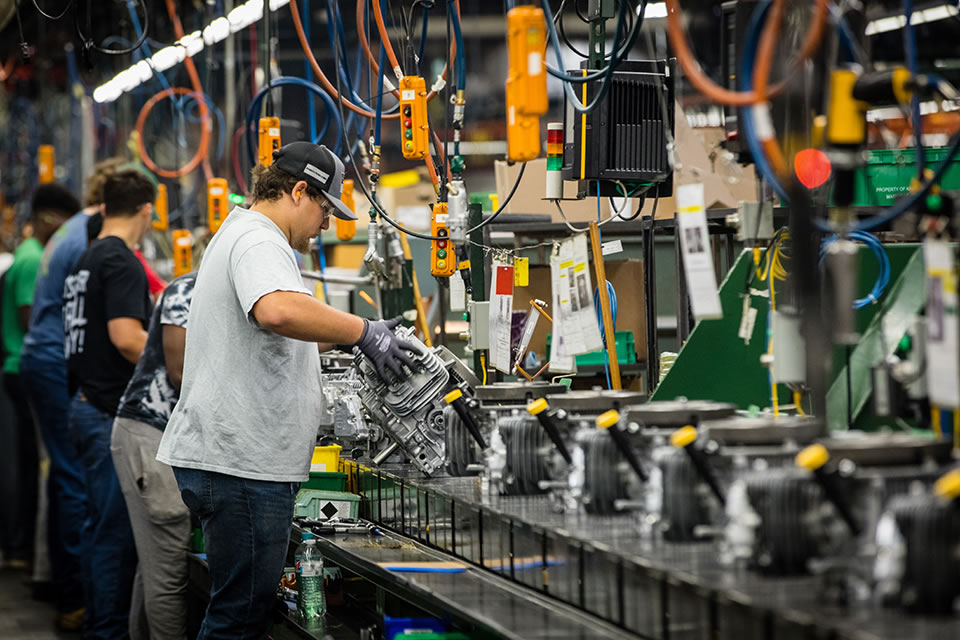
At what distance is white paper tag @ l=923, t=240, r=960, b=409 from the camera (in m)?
1.85

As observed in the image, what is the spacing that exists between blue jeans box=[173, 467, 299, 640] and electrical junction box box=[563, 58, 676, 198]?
4.04 feet

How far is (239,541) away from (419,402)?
0.61 m

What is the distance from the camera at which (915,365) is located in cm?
218

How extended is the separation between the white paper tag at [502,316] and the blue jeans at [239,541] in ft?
2.30

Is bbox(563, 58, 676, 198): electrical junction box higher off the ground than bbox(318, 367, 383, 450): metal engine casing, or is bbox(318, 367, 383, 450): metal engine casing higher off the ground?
bbox(563, 58, 676, 198): electrical junction box

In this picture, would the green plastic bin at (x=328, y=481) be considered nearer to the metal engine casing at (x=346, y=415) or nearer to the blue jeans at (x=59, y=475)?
the metal engine casing at (x=346, y=415)

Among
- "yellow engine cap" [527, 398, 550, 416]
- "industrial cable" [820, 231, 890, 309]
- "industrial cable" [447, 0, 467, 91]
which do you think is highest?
"industrial cable" [447, 0, 467, 91]

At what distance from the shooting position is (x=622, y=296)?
4.55 meters

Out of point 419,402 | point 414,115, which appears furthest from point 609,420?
point 414,115

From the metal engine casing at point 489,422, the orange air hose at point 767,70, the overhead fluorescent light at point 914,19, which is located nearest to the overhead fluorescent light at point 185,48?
the metal engine casing at point 489,422

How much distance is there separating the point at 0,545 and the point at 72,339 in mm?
3453

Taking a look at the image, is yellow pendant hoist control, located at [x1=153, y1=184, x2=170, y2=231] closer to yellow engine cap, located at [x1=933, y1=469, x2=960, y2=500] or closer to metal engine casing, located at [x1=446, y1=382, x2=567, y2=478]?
metal engine casing, located at [x1=446, y1=382, x2=567, y2=478]

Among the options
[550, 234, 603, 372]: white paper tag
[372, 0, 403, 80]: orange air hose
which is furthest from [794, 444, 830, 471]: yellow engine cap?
[372, 0, 403, 80]: orange air hose

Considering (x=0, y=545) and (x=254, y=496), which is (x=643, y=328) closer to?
(x=254, y=496)
